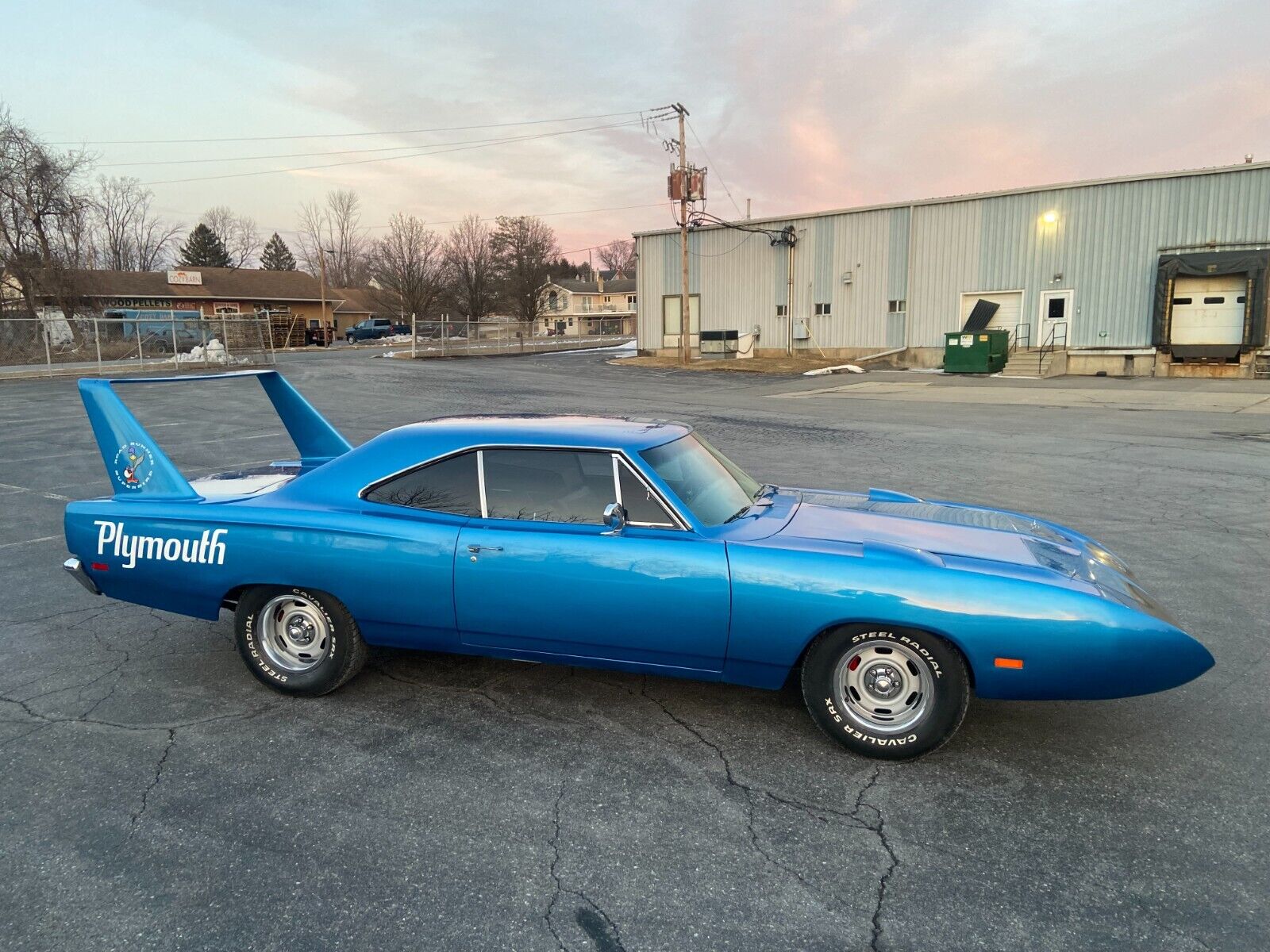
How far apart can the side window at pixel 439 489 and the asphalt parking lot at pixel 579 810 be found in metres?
0.98

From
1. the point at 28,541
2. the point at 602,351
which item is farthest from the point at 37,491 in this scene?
the point at 602,351

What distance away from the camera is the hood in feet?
11.8

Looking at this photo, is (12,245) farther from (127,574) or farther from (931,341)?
(127,574)

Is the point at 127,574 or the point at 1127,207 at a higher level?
the point at 1127,207

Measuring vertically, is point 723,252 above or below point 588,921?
above

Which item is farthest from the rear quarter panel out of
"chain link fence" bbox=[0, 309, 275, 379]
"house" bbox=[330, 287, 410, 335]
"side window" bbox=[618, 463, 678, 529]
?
"house" bbox=[330, 287, 410, 335]

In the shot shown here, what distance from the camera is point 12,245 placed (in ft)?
128

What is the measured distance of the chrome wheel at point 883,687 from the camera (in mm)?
3285

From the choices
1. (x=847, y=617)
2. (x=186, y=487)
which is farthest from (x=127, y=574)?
(x=847, y=617)

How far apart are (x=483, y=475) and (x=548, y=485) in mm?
328

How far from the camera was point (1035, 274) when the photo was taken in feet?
94.9

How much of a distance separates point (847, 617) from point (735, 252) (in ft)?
115

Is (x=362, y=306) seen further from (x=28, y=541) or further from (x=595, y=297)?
(x=28, y=541)

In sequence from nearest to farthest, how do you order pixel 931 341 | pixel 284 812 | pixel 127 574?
pixel 284 812 → pixel 127 574 → pixel 931 341
